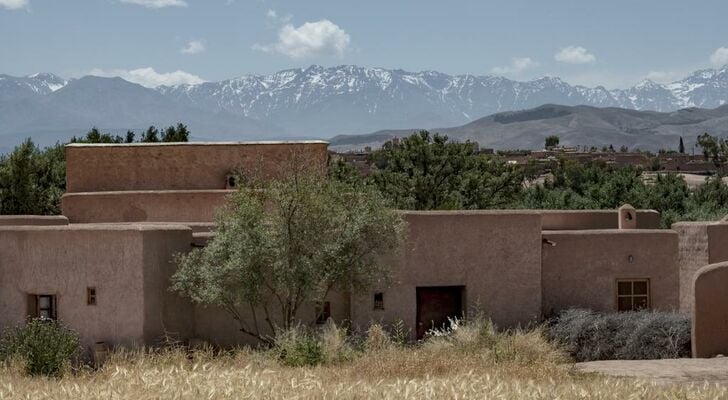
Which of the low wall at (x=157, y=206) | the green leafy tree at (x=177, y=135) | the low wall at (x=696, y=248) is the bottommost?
the low wall at (x=696, y=248)

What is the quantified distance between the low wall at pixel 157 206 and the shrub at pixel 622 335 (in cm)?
841

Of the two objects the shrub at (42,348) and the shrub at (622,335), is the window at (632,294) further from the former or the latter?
the shrub at (42,348)

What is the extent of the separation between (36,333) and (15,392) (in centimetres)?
643

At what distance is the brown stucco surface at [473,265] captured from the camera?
923 inches

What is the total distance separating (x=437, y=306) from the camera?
2416 cm

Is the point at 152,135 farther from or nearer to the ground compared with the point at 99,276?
farther from the ground

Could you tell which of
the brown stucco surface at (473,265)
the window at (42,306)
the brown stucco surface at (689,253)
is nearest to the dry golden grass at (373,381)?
the window at (42,306)

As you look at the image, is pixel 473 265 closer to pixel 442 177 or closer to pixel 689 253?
pixel 689 253

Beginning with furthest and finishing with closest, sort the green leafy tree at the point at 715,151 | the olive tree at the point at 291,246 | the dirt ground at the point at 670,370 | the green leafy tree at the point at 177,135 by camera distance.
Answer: the green leafy tree at the point at 715,151 < the green leafy tree at the point at 177,135 < the olive tree at the point at 291,246 < the dirt ground at the point at 670,370

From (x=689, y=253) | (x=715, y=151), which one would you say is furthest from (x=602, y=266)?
(x=715, y=151)

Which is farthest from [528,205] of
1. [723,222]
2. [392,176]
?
[723,222]

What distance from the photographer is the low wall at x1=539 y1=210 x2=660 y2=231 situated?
2764 centimetres

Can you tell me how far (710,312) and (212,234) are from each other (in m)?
9.38

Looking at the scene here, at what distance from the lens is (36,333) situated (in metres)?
19.9
